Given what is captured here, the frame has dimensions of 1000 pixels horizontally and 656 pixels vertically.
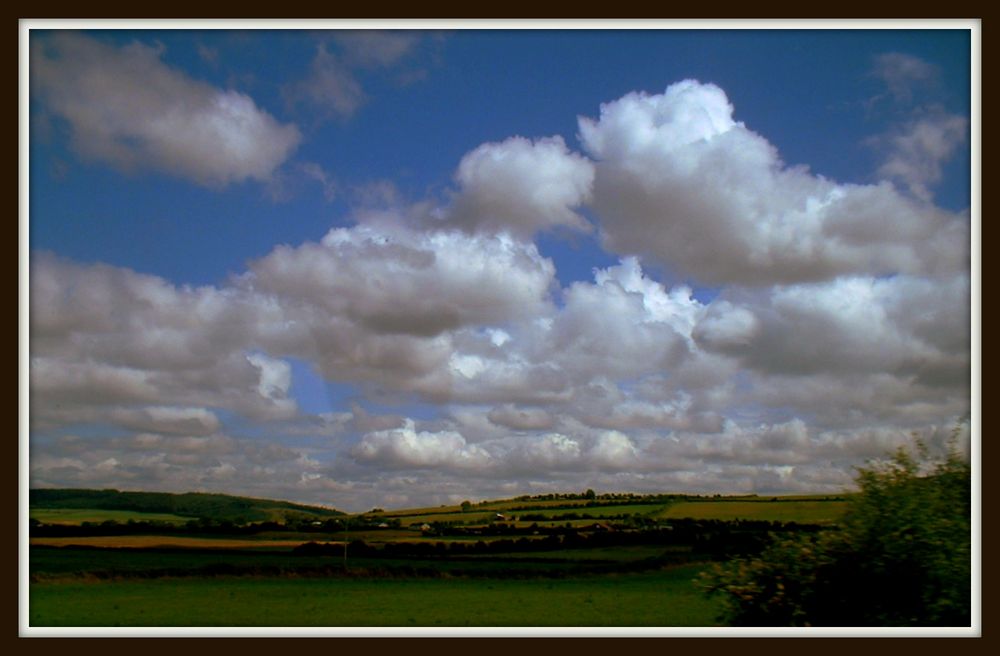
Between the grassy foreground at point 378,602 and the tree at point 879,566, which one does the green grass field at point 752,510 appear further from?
the tree at point 879,566

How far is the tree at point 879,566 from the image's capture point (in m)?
13.2

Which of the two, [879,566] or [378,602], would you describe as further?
[378,602]

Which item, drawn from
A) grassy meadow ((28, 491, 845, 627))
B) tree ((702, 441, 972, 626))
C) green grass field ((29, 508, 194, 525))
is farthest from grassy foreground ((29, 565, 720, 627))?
tree ((702, 441, 972, 626))

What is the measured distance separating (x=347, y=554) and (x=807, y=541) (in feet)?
38.2

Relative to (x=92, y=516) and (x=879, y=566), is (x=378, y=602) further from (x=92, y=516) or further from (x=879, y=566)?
(x=879, y=566)

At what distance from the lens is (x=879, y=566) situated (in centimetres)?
1324

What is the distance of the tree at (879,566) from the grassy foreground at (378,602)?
2.67 m

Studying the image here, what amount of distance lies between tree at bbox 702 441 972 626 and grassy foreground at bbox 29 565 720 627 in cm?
267

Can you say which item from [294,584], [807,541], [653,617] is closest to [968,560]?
[807,541]

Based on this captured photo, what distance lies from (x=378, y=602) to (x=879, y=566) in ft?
36.3

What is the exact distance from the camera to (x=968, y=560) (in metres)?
13.3

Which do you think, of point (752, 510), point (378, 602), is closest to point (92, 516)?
point (378, 602)

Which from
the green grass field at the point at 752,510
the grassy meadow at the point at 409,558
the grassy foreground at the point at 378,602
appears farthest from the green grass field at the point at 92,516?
the green grass field at the point at 752,510

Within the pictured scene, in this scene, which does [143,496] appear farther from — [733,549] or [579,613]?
[733,549]
